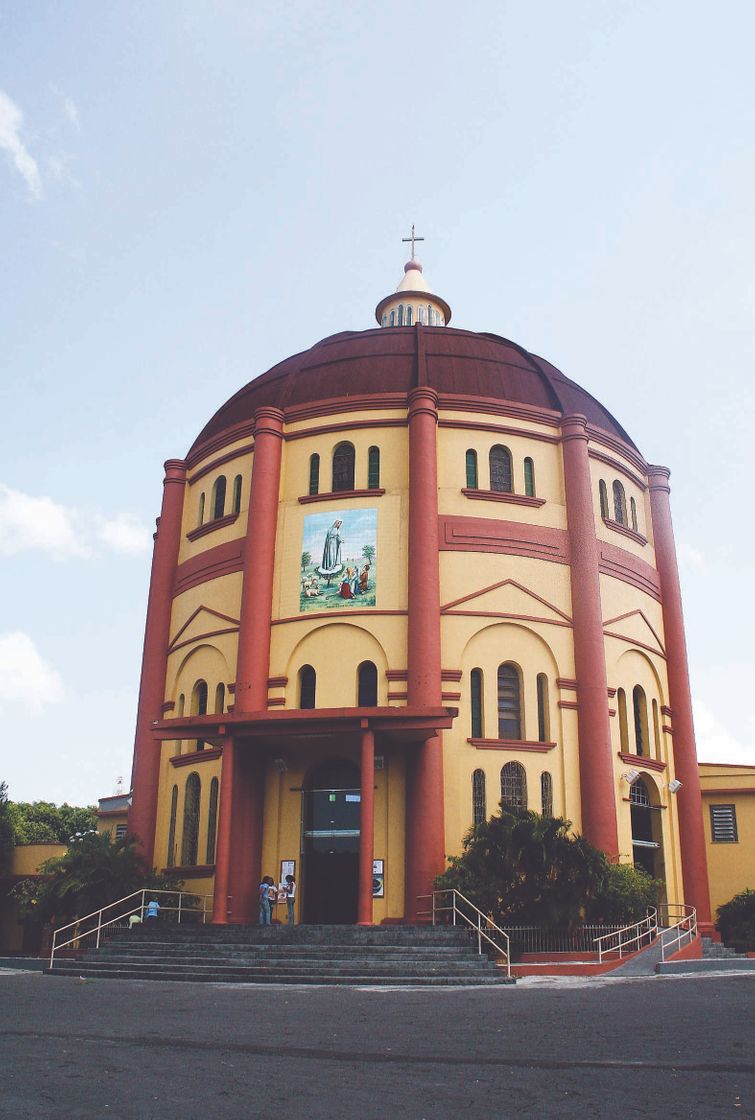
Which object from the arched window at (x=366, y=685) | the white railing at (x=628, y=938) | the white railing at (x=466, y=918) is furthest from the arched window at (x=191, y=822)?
the white railing at (x=628, y=938)

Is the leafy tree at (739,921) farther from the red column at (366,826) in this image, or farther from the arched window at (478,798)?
the red column at (366,826)

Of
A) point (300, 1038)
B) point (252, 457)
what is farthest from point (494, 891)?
point (252, 457)

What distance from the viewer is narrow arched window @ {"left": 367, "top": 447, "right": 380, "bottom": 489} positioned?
2852 centimetres

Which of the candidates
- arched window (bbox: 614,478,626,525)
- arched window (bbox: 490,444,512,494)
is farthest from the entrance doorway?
arched window (bbox: 614,478,626,525)

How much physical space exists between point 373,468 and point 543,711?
817 cm

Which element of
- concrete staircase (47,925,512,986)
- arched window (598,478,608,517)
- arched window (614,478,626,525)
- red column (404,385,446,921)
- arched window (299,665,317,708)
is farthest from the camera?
arched window (614,478,626,525)

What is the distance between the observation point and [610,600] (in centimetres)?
2900

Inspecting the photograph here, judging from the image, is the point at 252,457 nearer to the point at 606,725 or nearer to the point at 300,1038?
the point at 606,725

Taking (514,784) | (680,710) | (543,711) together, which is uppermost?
(680,710)

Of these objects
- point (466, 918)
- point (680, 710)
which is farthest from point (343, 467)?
point (466, 918)

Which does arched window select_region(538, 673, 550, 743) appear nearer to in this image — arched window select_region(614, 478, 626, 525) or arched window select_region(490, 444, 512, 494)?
arched window select_region(490, 444, 512, 494)

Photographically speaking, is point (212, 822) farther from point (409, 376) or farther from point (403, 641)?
point (409, 376)

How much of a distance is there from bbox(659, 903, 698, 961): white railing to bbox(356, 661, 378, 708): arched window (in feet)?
28.6

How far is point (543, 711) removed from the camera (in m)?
26.6
